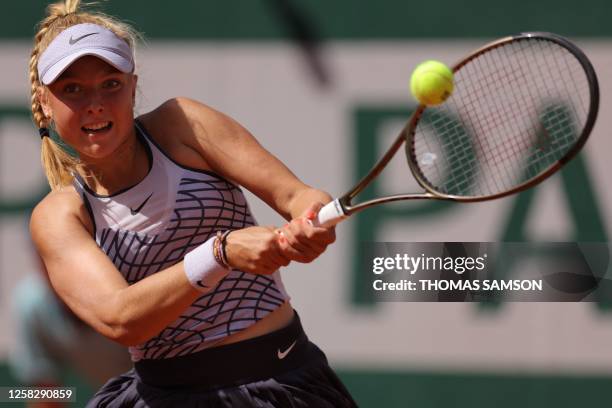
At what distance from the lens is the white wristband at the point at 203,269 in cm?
188

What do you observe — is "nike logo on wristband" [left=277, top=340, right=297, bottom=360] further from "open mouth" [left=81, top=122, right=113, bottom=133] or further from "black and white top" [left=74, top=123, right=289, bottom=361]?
"open mouth" [left=81, top=122, right=113, bottom=133]

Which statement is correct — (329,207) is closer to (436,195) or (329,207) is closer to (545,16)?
(436,195)

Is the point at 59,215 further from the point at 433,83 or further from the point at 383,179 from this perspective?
the point at 383,179

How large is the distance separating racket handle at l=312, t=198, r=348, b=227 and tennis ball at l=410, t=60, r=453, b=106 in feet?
0.82

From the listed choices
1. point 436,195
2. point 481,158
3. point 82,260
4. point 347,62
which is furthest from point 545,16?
point 82,260

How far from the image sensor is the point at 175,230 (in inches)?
83.4

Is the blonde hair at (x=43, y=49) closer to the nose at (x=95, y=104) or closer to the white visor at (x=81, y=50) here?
the white visor at (x=81, y=50)

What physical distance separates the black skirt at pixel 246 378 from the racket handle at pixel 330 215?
1.17 ft

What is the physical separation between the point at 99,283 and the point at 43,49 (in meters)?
0.48

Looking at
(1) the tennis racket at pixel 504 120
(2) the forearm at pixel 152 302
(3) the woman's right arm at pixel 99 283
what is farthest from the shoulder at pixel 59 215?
(1) the tennis racket at pixel 504 120

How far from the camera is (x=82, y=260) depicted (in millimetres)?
2023

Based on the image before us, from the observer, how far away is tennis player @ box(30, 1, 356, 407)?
6.70 ft

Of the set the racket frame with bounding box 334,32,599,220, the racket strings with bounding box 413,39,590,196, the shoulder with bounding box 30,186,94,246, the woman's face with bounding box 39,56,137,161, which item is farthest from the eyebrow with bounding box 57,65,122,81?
the racket strings with bounding box 413,39,590,196

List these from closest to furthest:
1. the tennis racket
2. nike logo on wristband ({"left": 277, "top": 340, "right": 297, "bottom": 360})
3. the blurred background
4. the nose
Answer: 1. the nose
2. nike logo on wristband ({"left": 277, "top": 340, "right": 297, "bottom": 360})
3. the tennis racket
4. the blurred background
